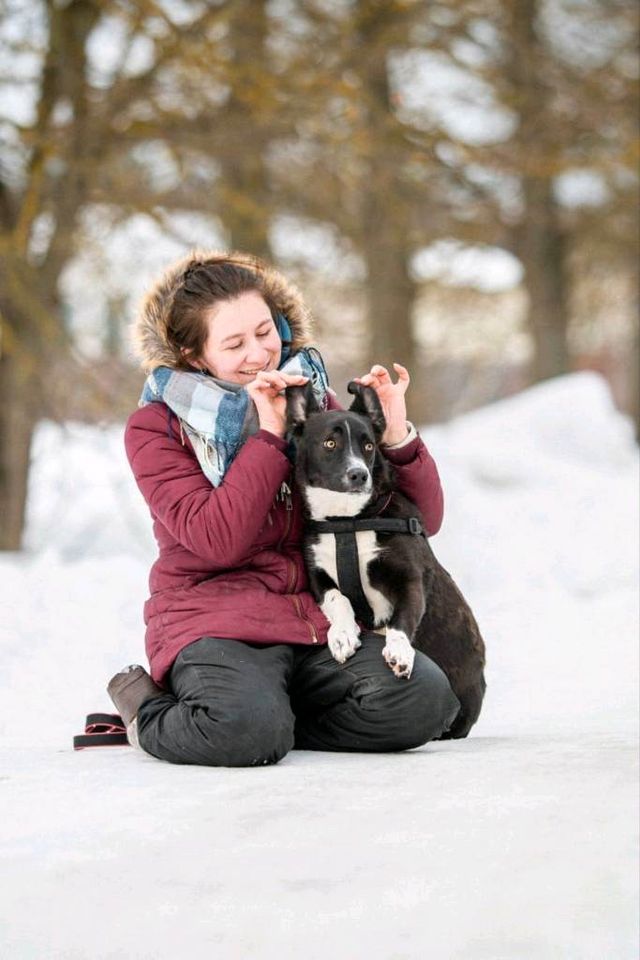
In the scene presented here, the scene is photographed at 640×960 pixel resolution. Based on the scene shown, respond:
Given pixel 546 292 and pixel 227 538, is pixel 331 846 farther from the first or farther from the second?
pixel 546 292

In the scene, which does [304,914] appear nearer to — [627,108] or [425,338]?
[627,108]

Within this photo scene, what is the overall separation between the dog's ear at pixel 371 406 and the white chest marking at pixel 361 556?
1.01 feet

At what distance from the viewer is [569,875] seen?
2.20 meters

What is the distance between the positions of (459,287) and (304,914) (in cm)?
1269

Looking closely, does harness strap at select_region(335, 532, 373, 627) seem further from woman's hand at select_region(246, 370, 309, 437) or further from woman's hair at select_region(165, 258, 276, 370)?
woman's hair at select_region(165, 258, 276, 370)

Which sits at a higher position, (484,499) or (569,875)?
(484,499)

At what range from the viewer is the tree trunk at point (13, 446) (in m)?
8.92

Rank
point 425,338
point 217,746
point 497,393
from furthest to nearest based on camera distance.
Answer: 1. point 497,393
2. point 425,338
3. point 217,746

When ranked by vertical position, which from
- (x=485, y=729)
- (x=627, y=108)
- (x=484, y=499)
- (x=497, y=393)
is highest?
(x=627, y=108)

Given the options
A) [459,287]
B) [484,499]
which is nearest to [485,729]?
[484,499]

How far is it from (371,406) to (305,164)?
739 cm

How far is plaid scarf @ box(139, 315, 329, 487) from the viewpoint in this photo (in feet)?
11.3

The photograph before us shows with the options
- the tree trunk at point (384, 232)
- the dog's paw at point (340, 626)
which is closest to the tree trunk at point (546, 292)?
the tree trunk at point (384, 232)

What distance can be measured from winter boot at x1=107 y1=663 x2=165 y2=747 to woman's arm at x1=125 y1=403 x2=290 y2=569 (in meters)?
0.39
